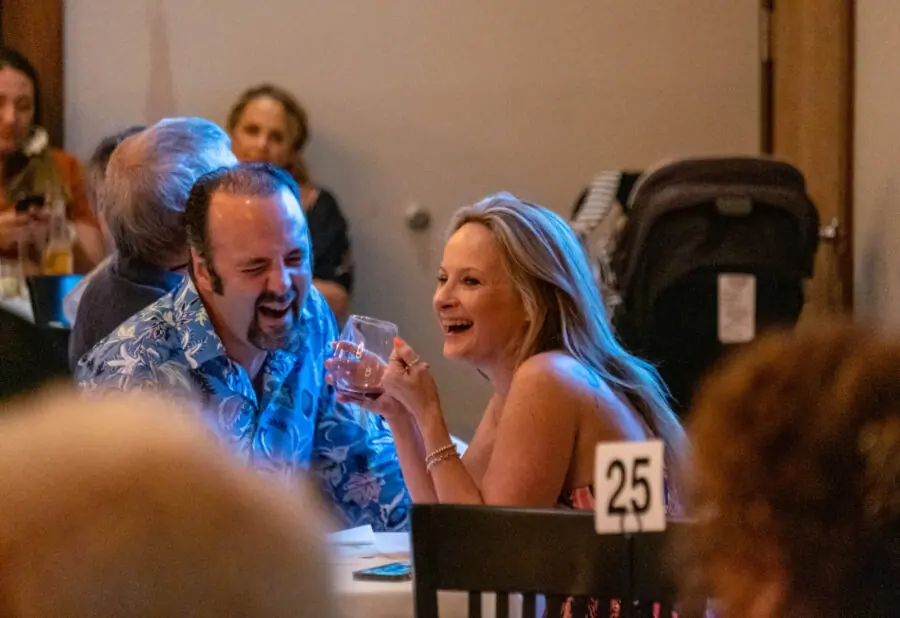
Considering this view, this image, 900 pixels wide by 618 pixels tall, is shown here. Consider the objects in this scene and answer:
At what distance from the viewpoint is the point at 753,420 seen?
90 cm

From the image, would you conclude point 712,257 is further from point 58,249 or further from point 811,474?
point 811,474

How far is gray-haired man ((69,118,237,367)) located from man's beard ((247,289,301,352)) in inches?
18.3

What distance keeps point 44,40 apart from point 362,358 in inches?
122

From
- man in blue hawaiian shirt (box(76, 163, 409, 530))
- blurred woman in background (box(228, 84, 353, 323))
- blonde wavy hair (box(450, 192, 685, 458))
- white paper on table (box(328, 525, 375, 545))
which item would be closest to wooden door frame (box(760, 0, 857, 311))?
blurred woman in background (box(228, 84, 353, 323))

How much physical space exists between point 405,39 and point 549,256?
2816 mm

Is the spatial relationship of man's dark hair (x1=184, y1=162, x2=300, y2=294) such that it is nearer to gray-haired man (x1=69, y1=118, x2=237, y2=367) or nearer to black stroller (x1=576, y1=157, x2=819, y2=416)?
gray-haired man (x1=69, y1=118, x2=237, y2=367)

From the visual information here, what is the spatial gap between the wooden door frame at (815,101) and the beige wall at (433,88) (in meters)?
0.08

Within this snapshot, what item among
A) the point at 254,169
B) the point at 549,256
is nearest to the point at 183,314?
the point at 254,169

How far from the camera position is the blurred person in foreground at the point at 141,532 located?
60 cm

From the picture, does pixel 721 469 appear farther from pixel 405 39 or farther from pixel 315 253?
pixel 405 39

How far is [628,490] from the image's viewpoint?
1250mm

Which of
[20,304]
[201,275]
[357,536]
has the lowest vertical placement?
[357,536]

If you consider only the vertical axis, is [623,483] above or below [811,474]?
below

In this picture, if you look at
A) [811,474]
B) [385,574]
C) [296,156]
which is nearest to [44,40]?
[296,156]
